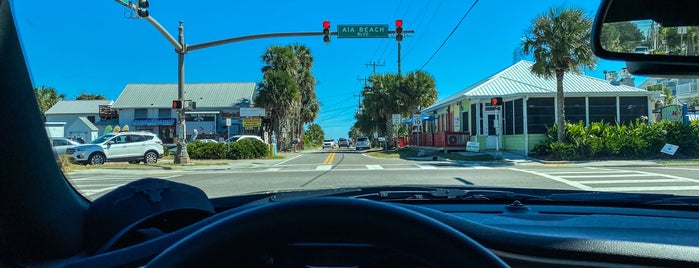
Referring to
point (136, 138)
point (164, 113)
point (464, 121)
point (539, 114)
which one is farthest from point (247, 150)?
point (539, 114)

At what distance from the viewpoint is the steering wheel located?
114 cm

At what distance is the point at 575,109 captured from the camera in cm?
2658

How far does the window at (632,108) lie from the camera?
26344mm

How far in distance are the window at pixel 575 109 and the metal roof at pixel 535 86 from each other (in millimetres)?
521

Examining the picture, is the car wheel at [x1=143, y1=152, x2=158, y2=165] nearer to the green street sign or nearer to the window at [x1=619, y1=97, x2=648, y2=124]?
the green street sign

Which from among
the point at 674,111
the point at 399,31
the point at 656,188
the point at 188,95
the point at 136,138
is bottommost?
the point at 656,188

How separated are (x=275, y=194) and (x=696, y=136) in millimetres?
19973

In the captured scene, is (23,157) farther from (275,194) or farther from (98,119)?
(98,119)

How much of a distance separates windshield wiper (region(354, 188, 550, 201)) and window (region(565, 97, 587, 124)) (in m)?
25.0

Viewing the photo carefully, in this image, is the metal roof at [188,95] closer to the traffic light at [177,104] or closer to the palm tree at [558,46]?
the traffic light at [177,104]

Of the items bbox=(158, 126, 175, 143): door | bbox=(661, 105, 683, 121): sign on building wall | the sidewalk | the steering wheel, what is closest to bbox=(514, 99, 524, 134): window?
the sidewalk

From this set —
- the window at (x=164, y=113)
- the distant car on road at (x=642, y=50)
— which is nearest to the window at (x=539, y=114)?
the window at (x=164, y=113)

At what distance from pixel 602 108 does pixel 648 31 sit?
27.0 metres

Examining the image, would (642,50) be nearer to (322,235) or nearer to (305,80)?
(322,235)
